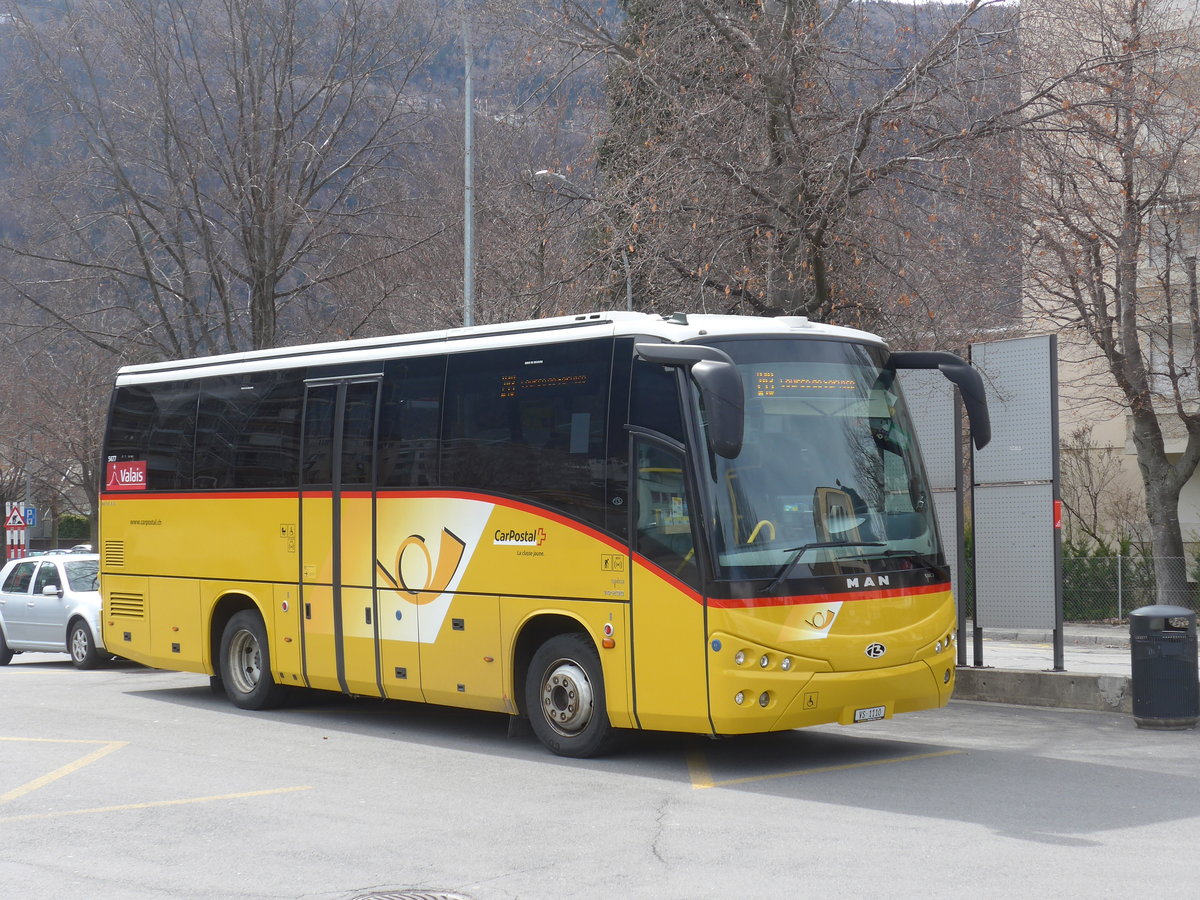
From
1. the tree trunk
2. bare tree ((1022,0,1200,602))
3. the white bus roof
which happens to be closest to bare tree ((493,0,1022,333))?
bare tree ((1022,0,1200,602))

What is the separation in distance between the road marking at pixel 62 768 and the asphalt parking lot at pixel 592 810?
0.04 meters

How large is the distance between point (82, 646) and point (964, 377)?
13.9 m

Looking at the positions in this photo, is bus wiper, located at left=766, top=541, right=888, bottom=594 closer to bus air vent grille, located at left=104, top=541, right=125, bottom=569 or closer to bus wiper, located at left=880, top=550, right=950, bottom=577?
bus wiper, located at left=880, top=550, right=950, bottom=577

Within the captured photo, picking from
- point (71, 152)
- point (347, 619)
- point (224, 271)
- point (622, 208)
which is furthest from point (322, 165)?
point (347, 619)

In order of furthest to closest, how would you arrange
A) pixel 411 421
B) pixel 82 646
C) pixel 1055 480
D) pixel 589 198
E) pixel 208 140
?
pixel 208 140 → pixel 82 646 → pixel 589 198 → pixel 1055 480 → pixel 411 421

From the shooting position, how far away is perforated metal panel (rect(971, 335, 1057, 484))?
13484 millimetres

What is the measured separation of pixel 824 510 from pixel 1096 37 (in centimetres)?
1668

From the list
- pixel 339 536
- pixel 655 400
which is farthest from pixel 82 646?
pixel 655 400

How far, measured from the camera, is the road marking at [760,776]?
9.72m

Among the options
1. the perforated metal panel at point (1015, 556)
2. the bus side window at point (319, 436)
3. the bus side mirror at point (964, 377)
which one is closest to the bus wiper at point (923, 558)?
the bus side mirror at point (964, 377)

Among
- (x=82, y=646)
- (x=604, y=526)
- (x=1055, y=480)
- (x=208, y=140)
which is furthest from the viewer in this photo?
(x=208, y=140)

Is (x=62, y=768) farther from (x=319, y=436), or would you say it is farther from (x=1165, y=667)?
(x=1165, y=667)

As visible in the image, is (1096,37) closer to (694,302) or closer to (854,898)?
(694,302)

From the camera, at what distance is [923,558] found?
1059 centimetres
